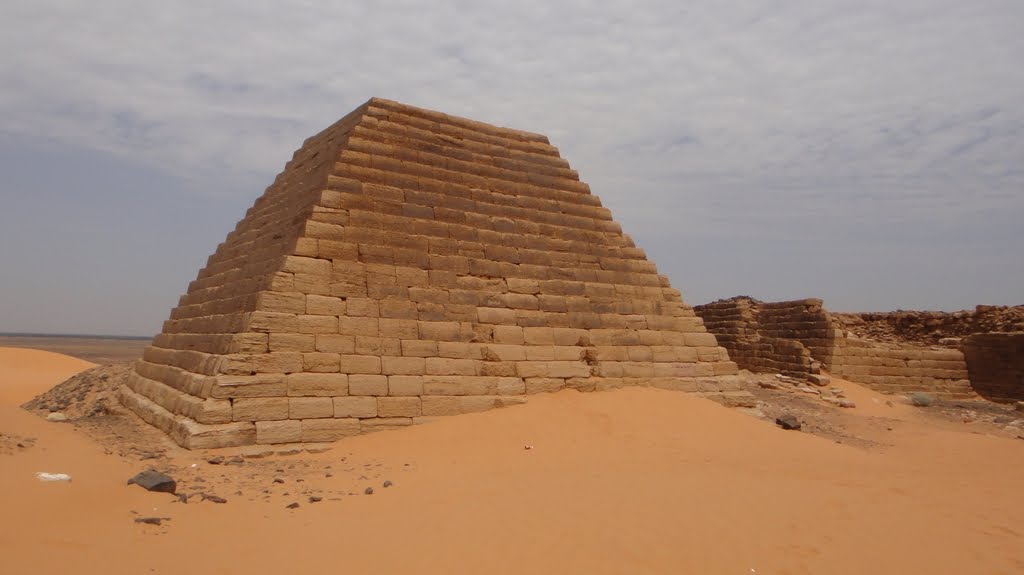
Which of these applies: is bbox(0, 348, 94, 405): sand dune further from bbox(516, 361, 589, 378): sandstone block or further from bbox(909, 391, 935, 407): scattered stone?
bbox(909, 391, 935, 407): scattered stone

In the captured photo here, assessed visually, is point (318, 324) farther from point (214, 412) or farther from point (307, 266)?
point (214, 412)

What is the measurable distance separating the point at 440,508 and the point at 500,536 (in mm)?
747

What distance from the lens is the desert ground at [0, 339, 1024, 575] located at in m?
4.21

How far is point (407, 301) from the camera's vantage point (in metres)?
8.48

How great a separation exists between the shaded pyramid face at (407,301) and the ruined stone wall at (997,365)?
44.9 feet

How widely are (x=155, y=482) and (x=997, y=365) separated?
72.2 feet

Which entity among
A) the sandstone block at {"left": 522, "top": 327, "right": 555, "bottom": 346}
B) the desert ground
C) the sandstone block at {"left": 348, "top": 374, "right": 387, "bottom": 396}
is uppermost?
the sandstone block at {"left": 522, "top": 327, "right": 555, "bottom": 346}

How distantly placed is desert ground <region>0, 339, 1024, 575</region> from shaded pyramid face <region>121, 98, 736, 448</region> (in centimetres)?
43

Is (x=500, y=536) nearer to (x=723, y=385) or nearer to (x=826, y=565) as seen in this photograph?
(x=826, y=565)

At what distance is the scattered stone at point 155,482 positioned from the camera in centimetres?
504

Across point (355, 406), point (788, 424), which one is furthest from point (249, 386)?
point (788, 424)

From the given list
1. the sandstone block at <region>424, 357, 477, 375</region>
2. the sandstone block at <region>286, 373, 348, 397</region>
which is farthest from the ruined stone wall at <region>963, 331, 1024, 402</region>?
the sandstone block at <region>286, 373, 348, 397</region>

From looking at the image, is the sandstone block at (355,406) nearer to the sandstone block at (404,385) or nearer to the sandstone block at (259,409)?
the sandstone block at (404,385)

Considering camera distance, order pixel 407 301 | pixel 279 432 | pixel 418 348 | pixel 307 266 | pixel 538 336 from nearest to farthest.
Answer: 1. pixel 279 432
2. pixel 307 266
3. pixel 418 348
4. pixel 407 301
5. pixel 538 336
